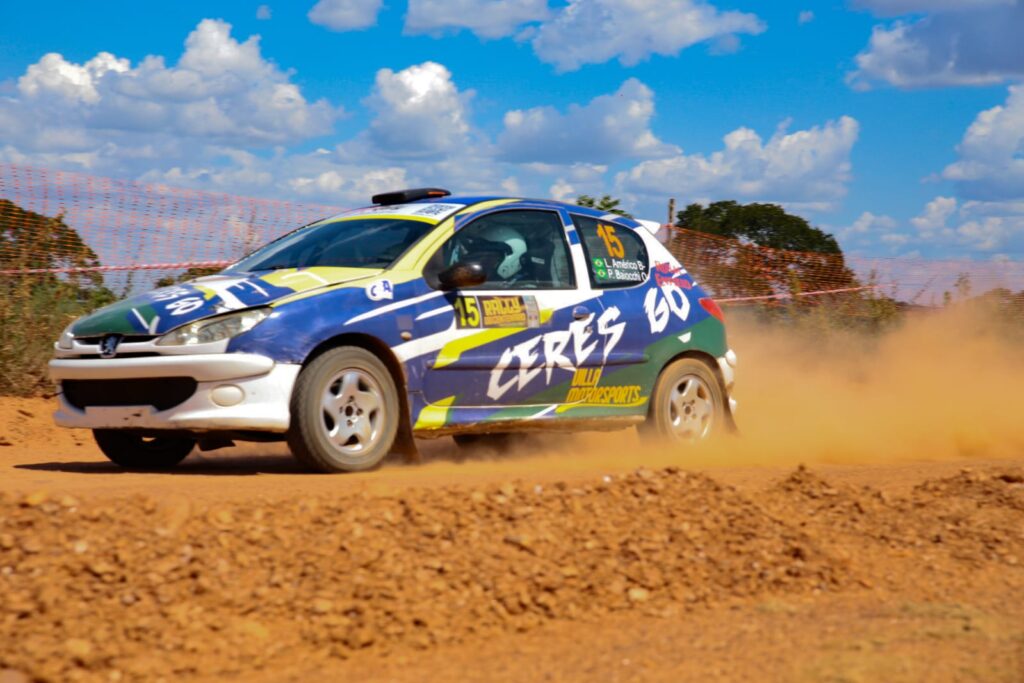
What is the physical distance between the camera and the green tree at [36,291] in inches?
475

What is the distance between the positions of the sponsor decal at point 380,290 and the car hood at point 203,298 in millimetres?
87

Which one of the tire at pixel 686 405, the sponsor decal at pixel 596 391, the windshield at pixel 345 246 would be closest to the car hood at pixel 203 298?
the windshield at pixel 345 246

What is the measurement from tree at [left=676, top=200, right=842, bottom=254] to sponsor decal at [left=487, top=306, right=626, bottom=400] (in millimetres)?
17232

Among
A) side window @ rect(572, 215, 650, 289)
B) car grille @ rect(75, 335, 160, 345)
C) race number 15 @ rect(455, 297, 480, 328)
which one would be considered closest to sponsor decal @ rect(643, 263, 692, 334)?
side window @ rect(572, 215, 650, 289)

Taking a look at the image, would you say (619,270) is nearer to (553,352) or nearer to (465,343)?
(553,352)

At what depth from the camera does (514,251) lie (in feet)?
27.8

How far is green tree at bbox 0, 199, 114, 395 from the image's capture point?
1205 cm

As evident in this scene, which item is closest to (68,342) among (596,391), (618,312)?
(596,391)

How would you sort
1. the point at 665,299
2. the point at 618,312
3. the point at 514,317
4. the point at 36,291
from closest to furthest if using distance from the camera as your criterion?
the point at 514,317
the point at 618,312
the point at 665,299
the point at 36,291

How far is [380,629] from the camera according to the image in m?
4.52

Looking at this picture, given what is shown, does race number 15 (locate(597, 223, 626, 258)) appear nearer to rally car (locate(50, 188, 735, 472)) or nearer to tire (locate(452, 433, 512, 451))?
rally car (locate(50, 188, 735, 472))

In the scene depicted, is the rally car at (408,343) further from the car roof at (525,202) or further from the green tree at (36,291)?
the green tree at (36,291)

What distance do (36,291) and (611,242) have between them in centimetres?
620

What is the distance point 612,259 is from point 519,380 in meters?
1.29
